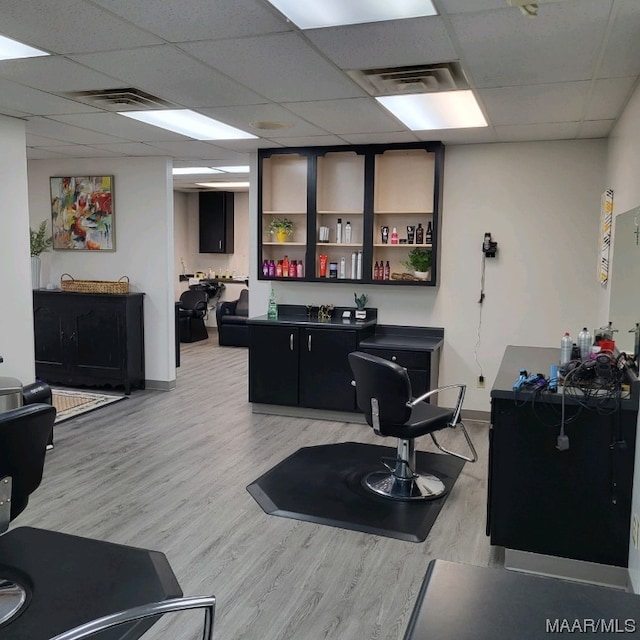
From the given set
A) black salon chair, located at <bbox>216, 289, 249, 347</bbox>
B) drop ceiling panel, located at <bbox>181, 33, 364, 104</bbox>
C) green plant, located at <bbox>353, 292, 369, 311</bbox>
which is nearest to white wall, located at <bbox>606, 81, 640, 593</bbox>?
drop ceiling panel, located at <bbox>181, 33, 364, 104</bbox>

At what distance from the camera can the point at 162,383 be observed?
627 centimetres

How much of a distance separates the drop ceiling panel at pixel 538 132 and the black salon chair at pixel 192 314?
230 inches

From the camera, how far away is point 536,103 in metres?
3.71

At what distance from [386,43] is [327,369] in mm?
2967

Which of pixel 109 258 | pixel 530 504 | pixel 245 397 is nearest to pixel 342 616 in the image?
pixel 530 504

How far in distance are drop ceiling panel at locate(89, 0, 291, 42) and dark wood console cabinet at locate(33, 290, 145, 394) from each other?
3.73 m

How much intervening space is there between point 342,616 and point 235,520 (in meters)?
1.01

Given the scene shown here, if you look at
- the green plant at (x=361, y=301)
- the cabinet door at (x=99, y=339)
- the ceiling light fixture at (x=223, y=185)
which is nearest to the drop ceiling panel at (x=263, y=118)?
the green plant at (x=361, y=301)

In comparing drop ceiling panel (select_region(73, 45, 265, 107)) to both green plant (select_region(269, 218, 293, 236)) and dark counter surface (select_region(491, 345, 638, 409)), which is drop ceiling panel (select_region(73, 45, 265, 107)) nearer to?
green plant (select_region(269, 218, 293, 236))

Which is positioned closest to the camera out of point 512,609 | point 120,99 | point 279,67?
point 512,609

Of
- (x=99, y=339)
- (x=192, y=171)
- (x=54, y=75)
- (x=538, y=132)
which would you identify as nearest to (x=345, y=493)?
(x=54, y=75)

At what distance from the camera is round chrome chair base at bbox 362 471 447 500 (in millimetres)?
3588

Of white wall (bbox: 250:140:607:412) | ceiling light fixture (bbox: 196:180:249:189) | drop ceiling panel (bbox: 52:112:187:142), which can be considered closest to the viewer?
drop ceiling panel (bbox: 52:112:187:142)

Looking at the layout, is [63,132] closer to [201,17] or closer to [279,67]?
[279,67]
